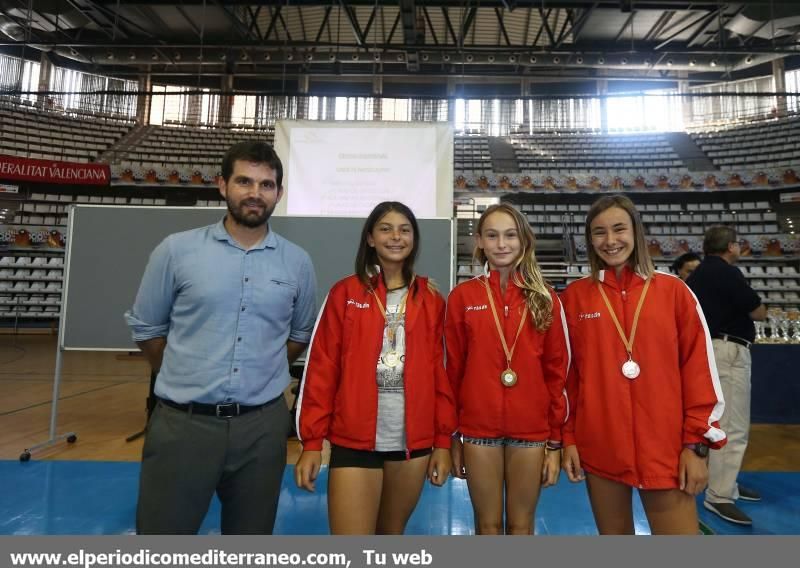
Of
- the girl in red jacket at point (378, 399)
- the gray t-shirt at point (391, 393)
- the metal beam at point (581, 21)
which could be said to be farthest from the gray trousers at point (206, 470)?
the metal beam at point (581, 21)

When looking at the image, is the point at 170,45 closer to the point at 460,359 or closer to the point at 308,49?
the point at 308,49

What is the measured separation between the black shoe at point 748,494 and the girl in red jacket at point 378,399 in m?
2.43

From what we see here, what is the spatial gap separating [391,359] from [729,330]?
2.32 m

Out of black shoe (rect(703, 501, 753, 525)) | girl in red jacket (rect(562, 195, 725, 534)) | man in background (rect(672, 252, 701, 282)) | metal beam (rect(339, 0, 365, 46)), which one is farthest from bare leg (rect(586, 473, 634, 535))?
metal beam (rect(339, 0, 365, 46))

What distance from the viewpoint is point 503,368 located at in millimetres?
1331

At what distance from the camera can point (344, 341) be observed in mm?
1337

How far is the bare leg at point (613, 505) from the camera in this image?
4.08ft

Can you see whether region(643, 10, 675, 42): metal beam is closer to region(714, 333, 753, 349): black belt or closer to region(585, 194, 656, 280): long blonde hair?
region(714, 333, 753, 349): black belt

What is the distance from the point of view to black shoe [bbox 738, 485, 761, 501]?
2496 mm

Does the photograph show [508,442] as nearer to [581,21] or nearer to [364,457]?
[364,457]

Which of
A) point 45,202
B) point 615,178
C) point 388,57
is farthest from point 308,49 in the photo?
point 615,178

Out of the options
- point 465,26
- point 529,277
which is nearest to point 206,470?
point 529,277

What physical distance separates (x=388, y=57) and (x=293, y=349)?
11.9m

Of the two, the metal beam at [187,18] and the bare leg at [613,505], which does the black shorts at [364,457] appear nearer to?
the bare leg at [613,505]
